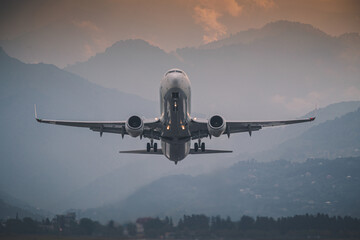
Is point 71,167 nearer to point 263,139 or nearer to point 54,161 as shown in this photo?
point 54,161

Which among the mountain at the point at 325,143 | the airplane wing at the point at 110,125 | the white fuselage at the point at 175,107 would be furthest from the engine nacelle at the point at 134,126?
the mountain at the point at 325,143

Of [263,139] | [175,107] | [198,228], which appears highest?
[263,139]

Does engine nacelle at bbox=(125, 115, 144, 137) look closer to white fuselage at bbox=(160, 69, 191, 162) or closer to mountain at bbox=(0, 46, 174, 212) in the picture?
white fuselage at bbox=(160, 69, 191, 162)

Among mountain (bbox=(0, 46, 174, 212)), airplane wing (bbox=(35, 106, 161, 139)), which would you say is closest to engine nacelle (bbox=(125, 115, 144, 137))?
airplane wing (bbox=(35, 106, 161, 139))

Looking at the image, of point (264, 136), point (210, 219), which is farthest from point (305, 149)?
point (210, 219)

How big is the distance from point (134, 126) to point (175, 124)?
2963 millimetres

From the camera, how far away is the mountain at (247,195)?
49812 millimetres

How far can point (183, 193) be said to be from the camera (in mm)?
58031

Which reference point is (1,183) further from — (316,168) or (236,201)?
(316,168)

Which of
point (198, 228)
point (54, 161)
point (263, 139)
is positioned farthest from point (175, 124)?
point (263, 139)

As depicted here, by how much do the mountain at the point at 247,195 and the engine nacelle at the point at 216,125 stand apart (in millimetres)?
14851

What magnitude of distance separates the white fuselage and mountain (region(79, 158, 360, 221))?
36.7 ft

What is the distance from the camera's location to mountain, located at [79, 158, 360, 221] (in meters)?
49.8

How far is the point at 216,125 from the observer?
3044cm
